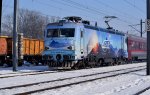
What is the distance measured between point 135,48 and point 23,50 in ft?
48.4

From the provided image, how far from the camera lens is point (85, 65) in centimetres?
2919

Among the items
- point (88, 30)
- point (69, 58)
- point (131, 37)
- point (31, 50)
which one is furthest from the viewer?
point (131, 37)

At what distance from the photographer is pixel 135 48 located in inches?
1826

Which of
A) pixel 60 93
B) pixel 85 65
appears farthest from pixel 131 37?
pixel 60 93

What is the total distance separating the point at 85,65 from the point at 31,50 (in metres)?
12.8

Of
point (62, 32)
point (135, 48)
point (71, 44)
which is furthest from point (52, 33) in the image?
point (135, 48)

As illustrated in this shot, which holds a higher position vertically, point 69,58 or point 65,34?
point 65,34

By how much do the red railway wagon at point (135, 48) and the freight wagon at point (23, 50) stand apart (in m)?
10.1

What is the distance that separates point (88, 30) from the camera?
28312 millimetres

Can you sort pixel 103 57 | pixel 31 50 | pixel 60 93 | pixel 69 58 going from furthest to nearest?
pixel 31 50 → pixel 103 57 → pixel 69 58 → pixel 60 93

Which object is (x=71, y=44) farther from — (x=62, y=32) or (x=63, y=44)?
(x=62, y=32)

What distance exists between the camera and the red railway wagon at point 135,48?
43.5m

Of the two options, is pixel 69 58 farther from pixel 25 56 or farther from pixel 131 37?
pixel 131 37

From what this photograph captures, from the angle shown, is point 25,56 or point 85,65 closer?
point 85,65
